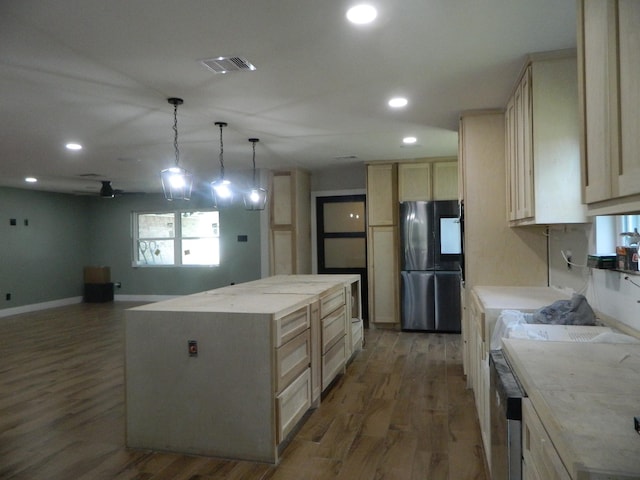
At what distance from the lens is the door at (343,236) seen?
7.07 meters

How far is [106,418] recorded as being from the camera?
3.23 metres

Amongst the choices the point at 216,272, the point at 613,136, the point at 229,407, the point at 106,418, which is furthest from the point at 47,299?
the point at 613,136

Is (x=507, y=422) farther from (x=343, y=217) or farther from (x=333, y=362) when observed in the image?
(x=343, y=217)

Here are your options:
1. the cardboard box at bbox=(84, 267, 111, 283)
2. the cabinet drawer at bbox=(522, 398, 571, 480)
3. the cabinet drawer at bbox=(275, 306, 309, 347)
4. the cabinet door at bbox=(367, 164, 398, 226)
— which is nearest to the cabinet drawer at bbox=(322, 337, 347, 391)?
the cabinet drawer at bbox=(275, 306, 309, 347)

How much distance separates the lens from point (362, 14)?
2123 millimetres

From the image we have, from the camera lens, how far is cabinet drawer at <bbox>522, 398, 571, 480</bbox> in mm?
933

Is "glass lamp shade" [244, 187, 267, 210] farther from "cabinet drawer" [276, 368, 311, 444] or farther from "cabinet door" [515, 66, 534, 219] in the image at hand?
"cabinet door" [515, 66, 534, 219]

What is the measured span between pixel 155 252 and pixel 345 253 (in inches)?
180

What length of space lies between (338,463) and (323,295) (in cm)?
132

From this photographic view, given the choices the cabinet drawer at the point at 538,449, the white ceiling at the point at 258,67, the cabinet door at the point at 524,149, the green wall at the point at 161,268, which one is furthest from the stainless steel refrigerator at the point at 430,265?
the cabinet drawer at the point at 538,449

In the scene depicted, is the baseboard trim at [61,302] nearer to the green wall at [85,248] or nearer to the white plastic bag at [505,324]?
the green wall at [85,248]

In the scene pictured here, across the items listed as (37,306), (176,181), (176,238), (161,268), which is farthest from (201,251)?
(176,181)

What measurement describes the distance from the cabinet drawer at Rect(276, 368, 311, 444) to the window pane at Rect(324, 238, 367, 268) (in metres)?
4.05

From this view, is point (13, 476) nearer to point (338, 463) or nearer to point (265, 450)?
point (265, 450)
